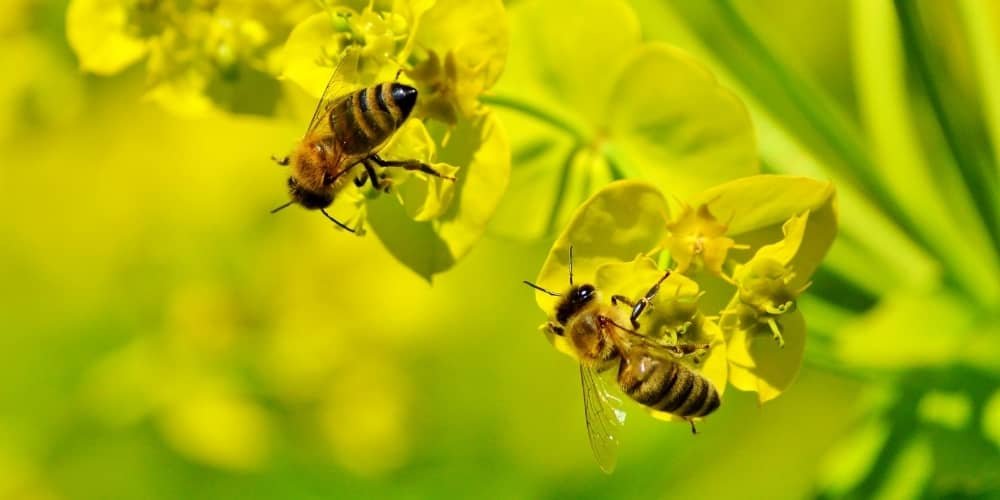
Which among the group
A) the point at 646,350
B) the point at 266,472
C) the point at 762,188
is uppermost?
the point at 762,188

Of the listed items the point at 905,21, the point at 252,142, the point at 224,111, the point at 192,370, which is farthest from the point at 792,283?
the point at 252,142

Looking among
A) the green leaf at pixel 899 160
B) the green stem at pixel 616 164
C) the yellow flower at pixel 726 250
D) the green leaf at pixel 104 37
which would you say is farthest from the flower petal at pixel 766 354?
the green leaf at pixel 104 37

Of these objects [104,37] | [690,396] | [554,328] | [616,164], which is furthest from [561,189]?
[104,37]

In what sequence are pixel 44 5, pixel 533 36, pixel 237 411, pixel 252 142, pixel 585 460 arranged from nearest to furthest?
pixel 533 36
pixel 44 5
pixel 585 460
pixel 237 411
pixel 252 142

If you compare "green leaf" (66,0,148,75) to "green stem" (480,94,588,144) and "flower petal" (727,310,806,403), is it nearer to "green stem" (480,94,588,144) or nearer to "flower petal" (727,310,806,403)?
"green stem" (480,94,588,144)

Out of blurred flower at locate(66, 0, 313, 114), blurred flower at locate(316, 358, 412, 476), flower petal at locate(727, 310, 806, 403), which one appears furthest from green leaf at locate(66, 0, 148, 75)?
blurred flower at locate(316, 358, 412, 476)

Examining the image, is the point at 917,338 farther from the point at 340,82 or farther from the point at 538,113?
the point at 340,82

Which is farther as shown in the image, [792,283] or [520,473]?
[520,473]

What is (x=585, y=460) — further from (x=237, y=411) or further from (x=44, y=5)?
(x=44, y=5)
